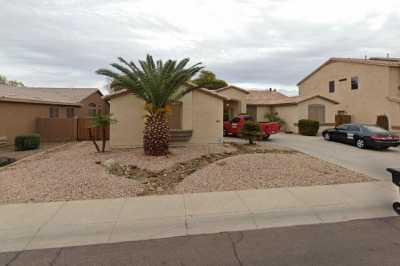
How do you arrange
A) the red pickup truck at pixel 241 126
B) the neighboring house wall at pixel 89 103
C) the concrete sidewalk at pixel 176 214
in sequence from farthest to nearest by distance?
the neighboring house wall at pixel 89 103, the red pickup truck at pixel 241 126, the concrete sidewalk at pixel 176 214

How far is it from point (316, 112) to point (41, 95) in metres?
24.2

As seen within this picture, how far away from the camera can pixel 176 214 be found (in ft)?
16.1

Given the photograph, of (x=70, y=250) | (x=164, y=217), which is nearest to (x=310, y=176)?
(x=164, y=217)

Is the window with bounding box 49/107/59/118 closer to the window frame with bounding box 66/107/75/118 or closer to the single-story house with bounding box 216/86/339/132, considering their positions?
the window frame with bounding box 66/107/75/118

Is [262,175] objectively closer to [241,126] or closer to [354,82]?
[241,126]

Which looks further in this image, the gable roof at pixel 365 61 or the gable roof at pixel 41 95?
the gable roof at pixel 365 61

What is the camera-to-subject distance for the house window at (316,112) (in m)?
22.3

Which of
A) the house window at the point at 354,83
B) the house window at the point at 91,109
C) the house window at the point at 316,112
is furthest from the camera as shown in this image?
the house window at the point at 91,109

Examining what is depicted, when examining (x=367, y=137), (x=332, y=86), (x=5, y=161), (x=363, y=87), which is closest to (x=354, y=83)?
(x=363, y=87)

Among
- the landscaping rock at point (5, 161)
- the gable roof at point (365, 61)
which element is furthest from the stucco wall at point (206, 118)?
the gable roof at point (365, 61)

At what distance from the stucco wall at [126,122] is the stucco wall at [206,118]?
3167mm

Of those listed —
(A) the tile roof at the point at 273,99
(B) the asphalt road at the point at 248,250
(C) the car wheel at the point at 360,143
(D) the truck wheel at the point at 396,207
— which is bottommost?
(B) the asphalt road at the point at 248,250

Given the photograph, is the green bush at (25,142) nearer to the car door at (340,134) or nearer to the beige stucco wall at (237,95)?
the beige stucco wall at (237,95)

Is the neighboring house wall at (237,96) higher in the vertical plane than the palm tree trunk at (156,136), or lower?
higher
